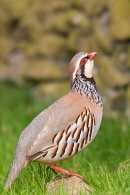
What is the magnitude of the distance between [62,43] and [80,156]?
4.58 meters

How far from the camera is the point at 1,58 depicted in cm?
1189

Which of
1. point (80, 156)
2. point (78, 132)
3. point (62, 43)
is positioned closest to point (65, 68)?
point (62, 43)

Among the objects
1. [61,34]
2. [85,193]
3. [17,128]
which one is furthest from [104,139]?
[61,34]

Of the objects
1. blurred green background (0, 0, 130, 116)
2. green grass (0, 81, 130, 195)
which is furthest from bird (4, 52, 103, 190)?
blurred green background (0, 0, 130, 116)

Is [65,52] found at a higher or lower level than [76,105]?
higher

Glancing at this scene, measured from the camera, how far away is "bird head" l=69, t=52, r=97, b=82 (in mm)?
4590

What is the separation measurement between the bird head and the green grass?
769 mm

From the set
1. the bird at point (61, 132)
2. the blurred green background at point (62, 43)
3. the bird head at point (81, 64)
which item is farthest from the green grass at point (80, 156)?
the bird head at point (81, 64)

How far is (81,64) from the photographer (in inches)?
181

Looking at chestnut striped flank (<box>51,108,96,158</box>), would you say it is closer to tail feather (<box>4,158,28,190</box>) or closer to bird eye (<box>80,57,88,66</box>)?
tail feather (<box>4,158,28,190</box>)

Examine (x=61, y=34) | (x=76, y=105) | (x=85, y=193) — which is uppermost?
(x=61, y=34)

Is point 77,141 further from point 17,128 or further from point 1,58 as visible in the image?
point 1,58

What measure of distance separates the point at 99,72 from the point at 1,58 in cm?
412

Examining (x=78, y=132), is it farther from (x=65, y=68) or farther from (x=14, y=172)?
(x=65, y=68)
